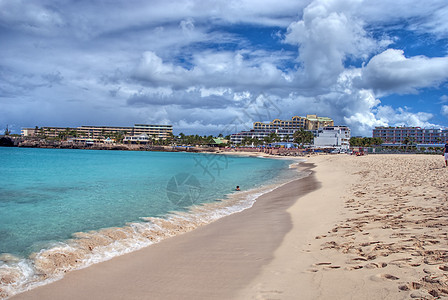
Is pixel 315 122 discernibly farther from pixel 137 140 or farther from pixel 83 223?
pixel 83 223

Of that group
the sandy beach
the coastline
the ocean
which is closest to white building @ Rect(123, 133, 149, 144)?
the ocean

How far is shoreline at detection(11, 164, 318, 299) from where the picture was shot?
515 cm

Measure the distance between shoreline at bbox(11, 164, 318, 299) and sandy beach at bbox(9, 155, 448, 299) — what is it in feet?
0.07

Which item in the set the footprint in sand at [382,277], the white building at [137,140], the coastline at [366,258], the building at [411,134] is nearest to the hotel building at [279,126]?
the building at [411,134]

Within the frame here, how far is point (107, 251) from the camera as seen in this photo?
25.5 ft

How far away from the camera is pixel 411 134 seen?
176375 mm

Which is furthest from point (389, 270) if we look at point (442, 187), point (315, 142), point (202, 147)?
point (202, 147)

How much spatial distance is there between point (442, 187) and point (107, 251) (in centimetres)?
1304

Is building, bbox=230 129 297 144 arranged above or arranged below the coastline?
above

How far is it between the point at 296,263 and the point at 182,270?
238 cm

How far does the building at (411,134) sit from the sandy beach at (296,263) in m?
182

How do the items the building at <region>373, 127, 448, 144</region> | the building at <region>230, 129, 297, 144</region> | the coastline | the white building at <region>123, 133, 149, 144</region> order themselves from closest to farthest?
the coastline
the building at <region>373, 127, 448, 144</region>
the building at <region>230, 129, 297, 144</region>
the white building at <region>123, 133, 149, 144</region>

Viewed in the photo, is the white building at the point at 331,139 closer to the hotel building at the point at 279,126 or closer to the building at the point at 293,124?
the hotel building at the point at 279,126

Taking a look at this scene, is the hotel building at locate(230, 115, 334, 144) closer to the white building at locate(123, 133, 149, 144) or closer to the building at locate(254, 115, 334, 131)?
the building at locate(254, 115, 334, 131)
